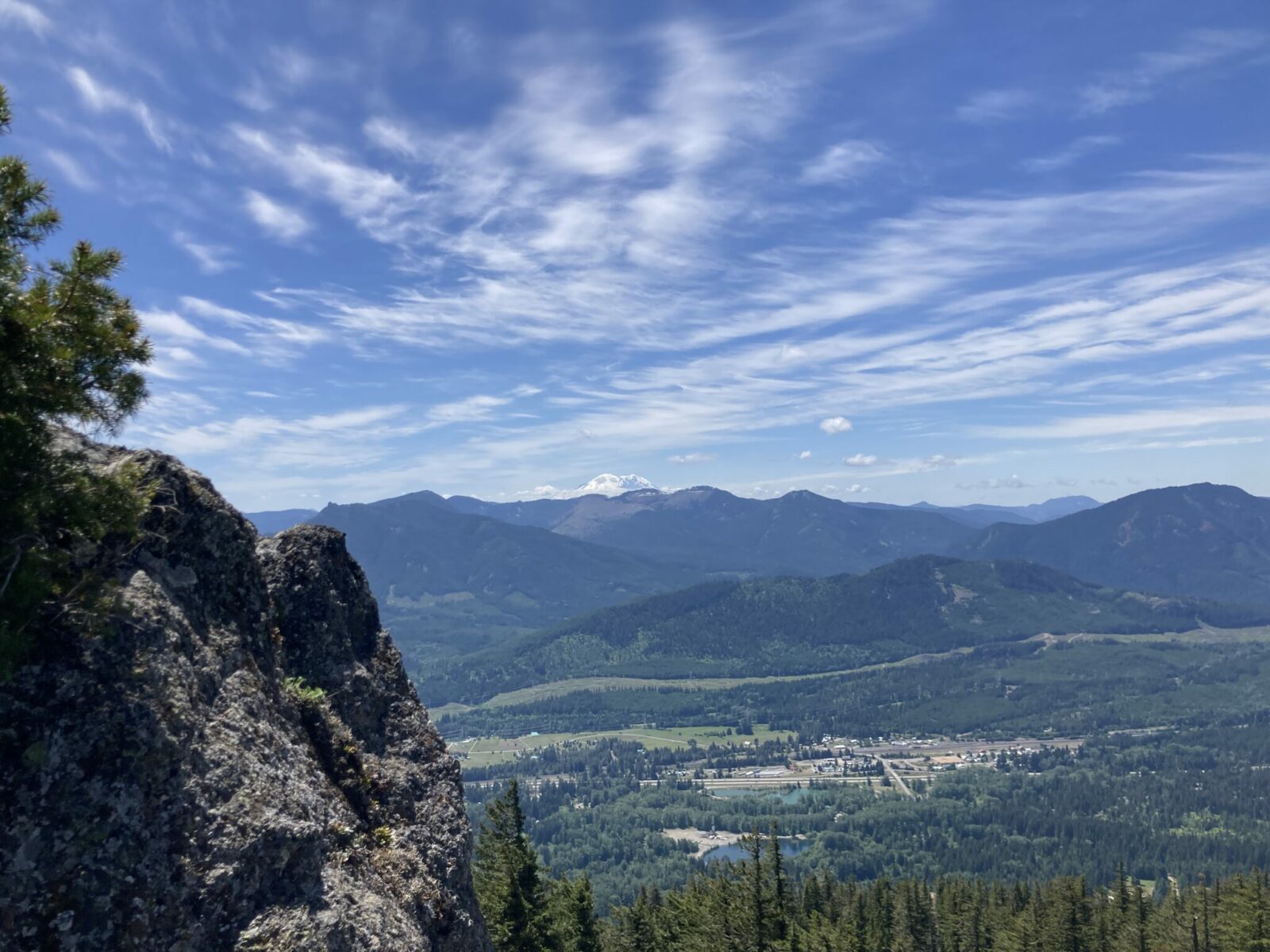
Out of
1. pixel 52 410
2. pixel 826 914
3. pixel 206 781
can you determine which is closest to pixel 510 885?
pixel 206 781

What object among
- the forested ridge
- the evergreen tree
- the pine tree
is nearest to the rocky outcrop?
the evergreen tree

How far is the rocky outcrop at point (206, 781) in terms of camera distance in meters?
10.6

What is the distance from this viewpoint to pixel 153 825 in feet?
37.0

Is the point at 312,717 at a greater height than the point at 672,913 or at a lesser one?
greater

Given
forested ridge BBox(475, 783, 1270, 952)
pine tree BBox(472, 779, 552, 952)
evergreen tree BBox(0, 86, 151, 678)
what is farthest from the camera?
forested ridge BBox(475, 783, 1270, 952)

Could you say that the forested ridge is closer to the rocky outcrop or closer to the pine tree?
the pine tree

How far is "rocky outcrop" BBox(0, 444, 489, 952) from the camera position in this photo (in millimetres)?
10625

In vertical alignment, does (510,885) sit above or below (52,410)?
below

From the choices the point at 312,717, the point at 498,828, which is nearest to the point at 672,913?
the point at 498,828

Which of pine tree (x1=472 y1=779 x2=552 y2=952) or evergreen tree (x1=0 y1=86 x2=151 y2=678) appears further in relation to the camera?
pine tree (x1=472 y1=779 x2=552 y2=952)

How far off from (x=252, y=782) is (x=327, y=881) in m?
2.28

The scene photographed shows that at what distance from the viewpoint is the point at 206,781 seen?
39.6 ft

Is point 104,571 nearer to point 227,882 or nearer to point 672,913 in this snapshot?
point 227,882

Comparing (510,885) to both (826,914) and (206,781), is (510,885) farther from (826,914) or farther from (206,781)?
(826,914)
